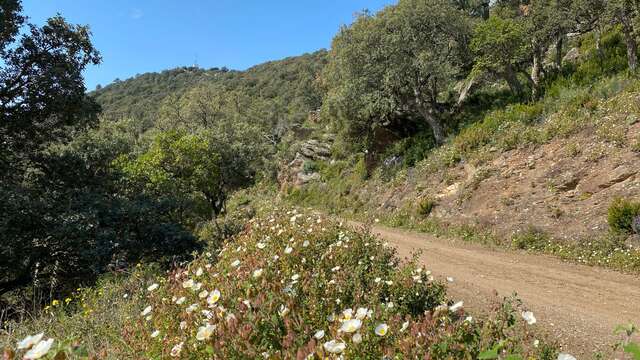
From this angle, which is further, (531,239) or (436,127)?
(436,127)

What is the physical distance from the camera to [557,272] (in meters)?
8.84

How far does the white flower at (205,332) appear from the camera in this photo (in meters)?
2.75

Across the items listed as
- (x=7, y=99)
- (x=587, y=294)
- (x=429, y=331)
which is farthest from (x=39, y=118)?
(x=587, y=294)

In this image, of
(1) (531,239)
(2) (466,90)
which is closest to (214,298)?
(1) (531,239)

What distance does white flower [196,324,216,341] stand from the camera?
2.75 metres

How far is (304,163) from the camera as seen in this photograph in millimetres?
29391

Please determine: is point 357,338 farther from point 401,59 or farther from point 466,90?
point 466,90

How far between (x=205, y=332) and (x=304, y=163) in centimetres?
2665

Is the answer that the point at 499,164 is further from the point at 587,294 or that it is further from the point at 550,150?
the point at 587,294

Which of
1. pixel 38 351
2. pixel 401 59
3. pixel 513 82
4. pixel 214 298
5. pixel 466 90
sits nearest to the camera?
pixel 38 351

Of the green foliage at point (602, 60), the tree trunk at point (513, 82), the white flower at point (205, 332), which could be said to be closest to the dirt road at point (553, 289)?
the white flower at point (205, 332)

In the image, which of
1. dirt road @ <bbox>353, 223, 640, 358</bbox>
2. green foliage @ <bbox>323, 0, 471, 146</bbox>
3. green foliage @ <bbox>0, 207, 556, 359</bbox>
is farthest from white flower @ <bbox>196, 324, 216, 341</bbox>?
green foliage @ <bbox>323, 0, 471, 146</bbox>

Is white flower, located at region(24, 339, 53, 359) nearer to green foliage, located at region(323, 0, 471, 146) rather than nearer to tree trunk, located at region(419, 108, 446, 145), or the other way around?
green foliage, located at region(323, 0, 471, 146)

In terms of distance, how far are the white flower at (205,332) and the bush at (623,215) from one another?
9.58 meters
